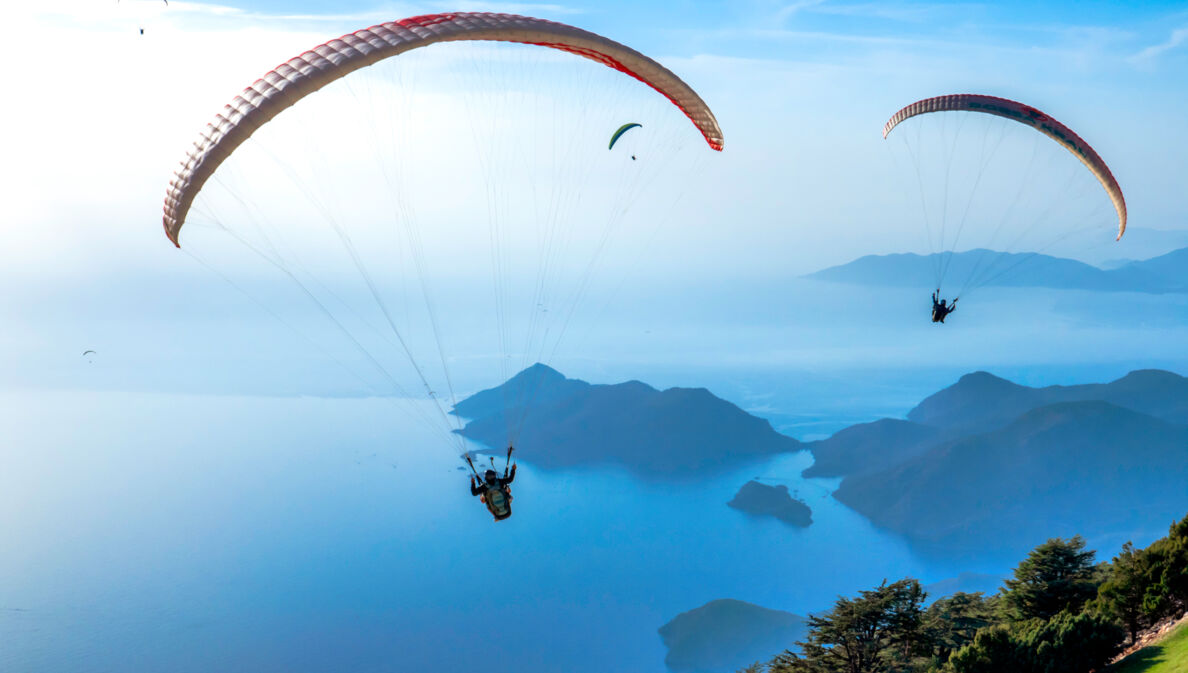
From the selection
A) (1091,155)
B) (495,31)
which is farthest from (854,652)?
(495,31)

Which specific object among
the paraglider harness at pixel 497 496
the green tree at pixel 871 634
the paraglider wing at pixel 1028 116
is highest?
the paraglider wing at pixel 1028 116

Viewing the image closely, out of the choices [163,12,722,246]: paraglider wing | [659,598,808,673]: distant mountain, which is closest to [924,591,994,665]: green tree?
[163,12,722,246]: paraglider wing

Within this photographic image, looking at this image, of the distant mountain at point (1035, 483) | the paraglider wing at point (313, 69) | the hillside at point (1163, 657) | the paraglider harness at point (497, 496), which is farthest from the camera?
the distant mountain at point (1035, 483)

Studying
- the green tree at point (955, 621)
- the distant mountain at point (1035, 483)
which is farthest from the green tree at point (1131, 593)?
the distant mountain at point (1035, 483)

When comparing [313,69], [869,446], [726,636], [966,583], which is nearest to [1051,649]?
[313,69]

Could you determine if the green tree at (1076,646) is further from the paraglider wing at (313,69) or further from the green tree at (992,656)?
the paraglider wing at (313,69)

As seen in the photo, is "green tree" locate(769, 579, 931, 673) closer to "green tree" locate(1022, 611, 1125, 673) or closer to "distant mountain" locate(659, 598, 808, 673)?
"green tree" locate(1022, 611, 1125, 673)
